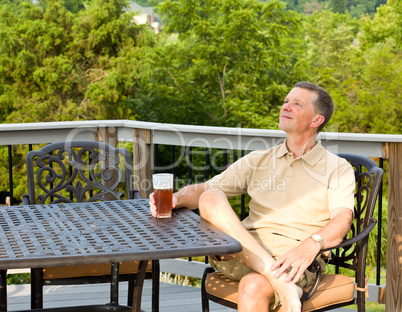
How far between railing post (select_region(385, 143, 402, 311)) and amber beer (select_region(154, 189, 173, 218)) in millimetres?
1348

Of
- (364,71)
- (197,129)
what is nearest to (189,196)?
(197,129)

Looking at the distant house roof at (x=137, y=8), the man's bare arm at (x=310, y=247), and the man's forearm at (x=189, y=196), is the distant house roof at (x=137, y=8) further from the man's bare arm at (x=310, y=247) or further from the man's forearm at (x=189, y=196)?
the man's bare arm at (x=310, y=247)

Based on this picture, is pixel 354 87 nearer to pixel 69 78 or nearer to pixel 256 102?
pixel 256 102

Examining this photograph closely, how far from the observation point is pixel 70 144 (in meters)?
2.81

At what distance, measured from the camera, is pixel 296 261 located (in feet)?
6.63

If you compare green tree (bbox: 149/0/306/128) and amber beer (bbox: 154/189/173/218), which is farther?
green tree (bbox: 149/0/306/128)

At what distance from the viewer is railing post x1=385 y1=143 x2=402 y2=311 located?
2863mm

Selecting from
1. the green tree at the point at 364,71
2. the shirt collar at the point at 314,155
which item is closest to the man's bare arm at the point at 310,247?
the shirt collar at the point at 314,155

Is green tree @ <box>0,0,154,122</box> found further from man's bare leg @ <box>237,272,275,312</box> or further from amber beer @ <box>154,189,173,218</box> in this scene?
man's bare leg @ <box>237,272,275,312</box>

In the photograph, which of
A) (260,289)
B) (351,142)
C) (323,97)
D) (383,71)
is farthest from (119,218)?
(383,71)

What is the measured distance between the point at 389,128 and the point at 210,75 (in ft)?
26.2

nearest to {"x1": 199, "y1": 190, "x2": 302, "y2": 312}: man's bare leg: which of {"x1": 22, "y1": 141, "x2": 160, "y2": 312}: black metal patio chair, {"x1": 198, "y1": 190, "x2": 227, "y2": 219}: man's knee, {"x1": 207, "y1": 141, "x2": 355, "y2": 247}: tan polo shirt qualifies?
{"x1": 198, "y1": 190, "x2": 227, "y2": 219}: man's knee

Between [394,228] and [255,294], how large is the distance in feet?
4.15

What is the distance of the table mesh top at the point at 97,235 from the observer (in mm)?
1632
